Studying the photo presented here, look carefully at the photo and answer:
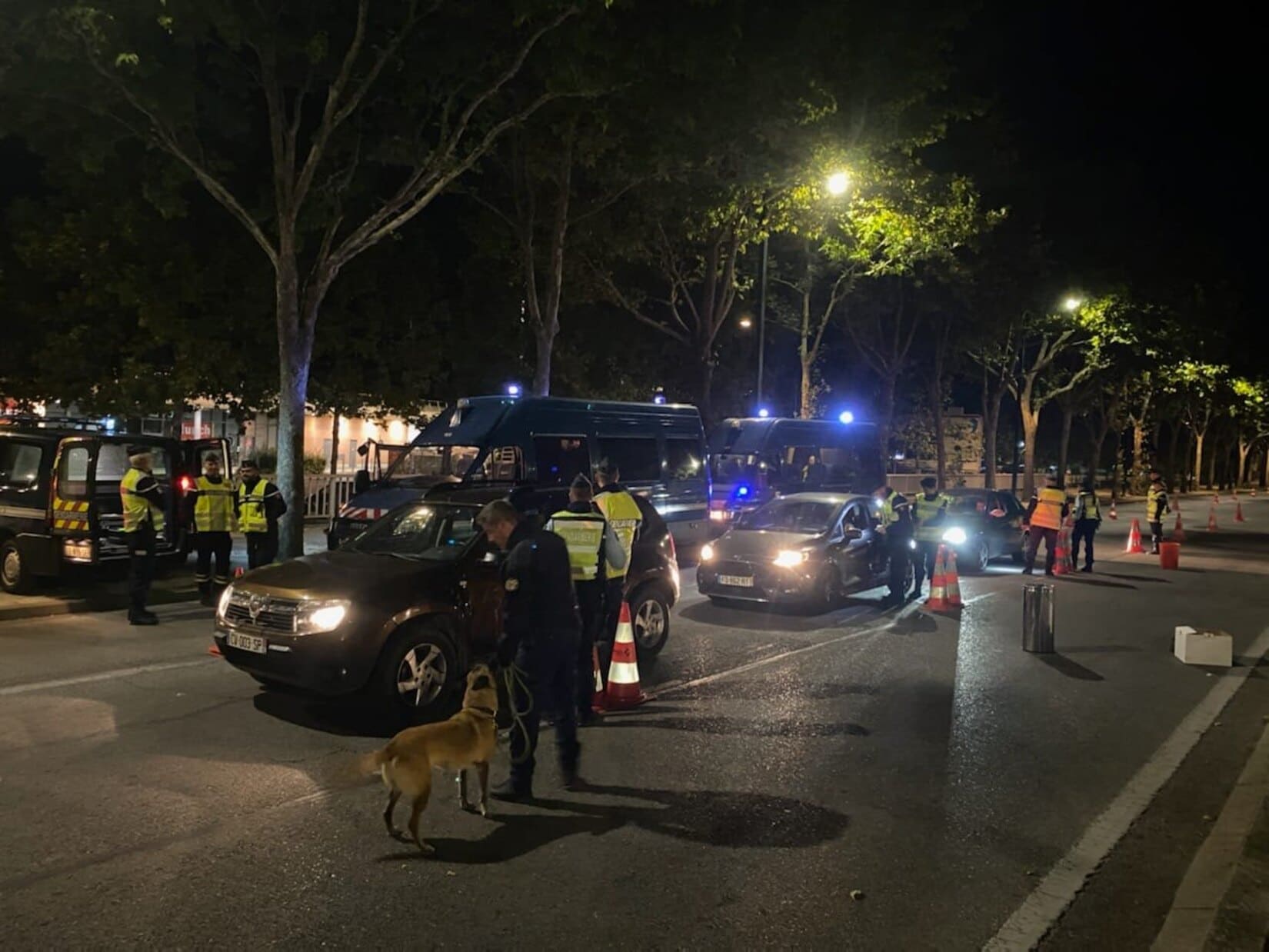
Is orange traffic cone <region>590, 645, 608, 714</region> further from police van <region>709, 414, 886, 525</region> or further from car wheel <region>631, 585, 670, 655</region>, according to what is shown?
police van <region>709, 414, 886, 525</region>

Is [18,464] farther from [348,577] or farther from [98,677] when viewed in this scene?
[348,577]

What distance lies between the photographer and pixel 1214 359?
1518 inches

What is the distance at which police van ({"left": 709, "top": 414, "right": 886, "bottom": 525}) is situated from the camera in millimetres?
18922

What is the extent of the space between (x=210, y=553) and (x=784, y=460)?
11.3m

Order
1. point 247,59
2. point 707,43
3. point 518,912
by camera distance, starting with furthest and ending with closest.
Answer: point 247,59
point 707,43
point 518,912

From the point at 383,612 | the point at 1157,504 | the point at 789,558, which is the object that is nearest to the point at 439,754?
the point at 383,612

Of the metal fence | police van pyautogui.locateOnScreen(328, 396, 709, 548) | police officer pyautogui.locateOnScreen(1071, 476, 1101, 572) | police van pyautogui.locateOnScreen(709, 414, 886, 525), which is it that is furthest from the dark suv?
the metal fence

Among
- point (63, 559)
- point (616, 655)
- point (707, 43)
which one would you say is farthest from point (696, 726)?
point (707, 43)

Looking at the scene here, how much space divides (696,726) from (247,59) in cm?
1319

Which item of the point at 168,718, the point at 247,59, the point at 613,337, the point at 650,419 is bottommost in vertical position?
the point at 168,718

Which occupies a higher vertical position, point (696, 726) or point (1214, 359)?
point (1214, 359)

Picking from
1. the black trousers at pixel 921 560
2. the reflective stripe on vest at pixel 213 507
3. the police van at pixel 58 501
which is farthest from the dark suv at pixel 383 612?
the black trousers at pixel 921 560

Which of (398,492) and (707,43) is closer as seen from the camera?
(398,492)

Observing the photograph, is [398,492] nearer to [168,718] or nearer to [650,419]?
[650,419]
